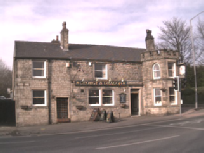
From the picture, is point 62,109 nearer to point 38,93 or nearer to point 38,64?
point 38,93

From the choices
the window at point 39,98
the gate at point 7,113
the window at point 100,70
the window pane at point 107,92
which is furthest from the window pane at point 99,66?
the gate at point 7,113

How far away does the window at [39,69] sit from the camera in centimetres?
2141

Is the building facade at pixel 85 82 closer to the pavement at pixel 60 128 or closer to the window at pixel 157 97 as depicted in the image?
the window at pixel 157 97

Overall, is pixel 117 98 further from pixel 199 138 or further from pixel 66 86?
pixel 199 138

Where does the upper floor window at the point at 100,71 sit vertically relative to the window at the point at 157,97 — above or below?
above

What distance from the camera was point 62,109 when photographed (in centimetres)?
2183

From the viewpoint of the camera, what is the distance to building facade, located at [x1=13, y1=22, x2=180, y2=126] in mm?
20938

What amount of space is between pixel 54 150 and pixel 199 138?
258 inches

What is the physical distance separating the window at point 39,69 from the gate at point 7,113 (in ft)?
11.1

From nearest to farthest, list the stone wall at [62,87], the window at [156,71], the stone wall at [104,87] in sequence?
the stone wall at [62,87] < the stone wall at [104,87] < the window at [156,71]

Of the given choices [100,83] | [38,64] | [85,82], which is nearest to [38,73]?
[38,64]

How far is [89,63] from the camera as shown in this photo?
22.7m

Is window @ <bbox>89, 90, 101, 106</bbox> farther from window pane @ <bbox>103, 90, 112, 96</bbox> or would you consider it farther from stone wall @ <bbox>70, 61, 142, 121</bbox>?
window pane @ <bbox>103, 90, 112, 96</bbox>

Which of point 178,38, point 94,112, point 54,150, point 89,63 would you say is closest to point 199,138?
point 54,150
